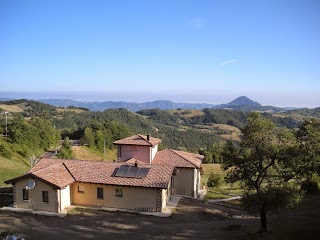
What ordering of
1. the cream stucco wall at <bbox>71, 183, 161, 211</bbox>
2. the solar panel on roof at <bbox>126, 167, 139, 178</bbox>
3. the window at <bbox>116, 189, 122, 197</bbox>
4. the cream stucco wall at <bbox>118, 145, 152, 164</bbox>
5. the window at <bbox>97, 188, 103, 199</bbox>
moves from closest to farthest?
the cream stucco wall at <bbox>71, 183, 161, 211</bbox>, the window at <bbox>116, 189, 122, 197</bbox>, the solar panel on roof at <bbox>126, 167, 139, 178</bbox>, the window at <bbox>97, 188, 103, 199</bbox>, the cream stucco wall at <bbox>118, 145, 152, 164</bbox>

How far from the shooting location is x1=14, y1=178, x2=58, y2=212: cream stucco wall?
26.8m

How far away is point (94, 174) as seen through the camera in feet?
95.6

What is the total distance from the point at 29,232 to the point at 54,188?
17.6 ft

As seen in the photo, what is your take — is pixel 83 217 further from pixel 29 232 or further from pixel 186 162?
pixel 186 162

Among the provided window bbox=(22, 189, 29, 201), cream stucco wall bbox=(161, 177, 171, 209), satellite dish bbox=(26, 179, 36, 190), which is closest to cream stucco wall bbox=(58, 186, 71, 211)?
satellite dish bbox=(26, 179, 36, 190)

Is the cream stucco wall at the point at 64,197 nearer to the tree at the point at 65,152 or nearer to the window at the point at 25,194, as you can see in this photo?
the window at the point at 25,194

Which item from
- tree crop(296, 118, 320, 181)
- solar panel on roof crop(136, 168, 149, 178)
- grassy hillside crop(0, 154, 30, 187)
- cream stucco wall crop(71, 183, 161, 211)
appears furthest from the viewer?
grassy hillside crop(0, 154, 30, 187)

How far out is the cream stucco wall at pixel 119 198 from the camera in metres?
27.4

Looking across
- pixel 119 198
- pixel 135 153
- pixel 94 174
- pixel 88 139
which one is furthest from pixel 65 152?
pixel 119 198

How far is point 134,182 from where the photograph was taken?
2759 centimetres

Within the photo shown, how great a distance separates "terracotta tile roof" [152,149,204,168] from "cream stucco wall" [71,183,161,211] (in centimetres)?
704

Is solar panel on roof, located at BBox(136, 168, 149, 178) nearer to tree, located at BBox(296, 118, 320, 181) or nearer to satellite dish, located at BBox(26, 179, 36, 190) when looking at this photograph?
satellite dish, located at BBox(26, 179, 36, 190)

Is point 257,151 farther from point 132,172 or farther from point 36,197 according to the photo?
point 36,197

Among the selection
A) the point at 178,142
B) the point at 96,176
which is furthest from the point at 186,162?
the point at 178,142
